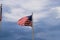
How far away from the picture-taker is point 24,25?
30.2 m

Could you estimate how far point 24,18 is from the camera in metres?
30.7

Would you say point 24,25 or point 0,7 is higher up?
A: point 0,7

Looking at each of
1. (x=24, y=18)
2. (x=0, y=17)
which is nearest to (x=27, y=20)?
(x=24, y=18)

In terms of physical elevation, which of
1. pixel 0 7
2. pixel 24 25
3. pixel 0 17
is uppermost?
pixel 0 7

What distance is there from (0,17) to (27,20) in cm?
677

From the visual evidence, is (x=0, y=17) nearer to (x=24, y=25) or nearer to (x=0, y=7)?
(x=0, y=7)

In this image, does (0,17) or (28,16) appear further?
(28,16)

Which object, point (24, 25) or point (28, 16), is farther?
point (28, 16)

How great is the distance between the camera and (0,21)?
30922 mm

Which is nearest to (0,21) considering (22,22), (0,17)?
(0,17)

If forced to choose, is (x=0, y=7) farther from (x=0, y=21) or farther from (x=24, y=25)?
(x=24, y=25)

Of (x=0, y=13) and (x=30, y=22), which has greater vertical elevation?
(x=0, y=13)

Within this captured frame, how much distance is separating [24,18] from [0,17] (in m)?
5.94

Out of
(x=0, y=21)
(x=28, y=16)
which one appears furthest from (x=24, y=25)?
(x=0, y=21)
